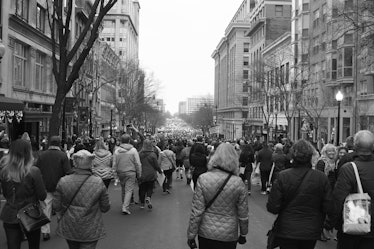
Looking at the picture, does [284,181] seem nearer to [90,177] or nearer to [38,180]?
[90,177]

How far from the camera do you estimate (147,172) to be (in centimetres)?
1271

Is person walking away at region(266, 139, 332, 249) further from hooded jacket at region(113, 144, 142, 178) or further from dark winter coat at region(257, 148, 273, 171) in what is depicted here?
dark winter coat at region(257, 148, 273, 171)

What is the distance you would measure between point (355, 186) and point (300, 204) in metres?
0.60

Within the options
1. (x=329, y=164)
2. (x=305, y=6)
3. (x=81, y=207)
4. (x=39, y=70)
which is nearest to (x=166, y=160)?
(x=329, y=164)

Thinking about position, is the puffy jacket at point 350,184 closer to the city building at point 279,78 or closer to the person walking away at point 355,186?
the person walking away at point 355,186

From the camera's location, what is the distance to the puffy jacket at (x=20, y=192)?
6.27 meters

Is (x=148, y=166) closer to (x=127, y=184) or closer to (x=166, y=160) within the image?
(x=127, y=184)

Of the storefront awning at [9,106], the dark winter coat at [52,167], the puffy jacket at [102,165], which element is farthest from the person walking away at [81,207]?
the storefront awning at [9,106]

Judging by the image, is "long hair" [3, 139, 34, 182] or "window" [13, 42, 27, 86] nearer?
"long hair" [3, 139, 34, 182]

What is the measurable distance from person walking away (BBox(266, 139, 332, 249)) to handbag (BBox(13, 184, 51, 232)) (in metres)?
3.01

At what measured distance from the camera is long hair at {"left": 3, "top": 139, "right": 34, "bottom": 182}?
6.25 meters

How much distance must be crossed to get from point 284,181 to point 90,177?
2359 millimetres

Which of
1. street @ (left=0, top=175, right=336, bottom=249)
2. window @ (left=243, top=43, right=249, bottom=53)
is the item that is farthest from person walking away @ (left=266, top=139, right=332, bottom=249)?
window @ (left=243, top=43, right=249, bottom=53)

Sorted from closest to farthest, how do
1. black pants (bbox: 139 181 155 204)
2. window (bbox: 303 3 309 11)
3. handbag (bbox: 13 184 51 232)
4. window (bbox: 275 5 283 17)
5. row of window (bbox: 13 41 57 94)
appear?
1. handbag (bbox: 13 184 51 232)
2. black pants (bbox: 139 181 155 204)
3. row of window (bbox: 13 41 57 94)
4. window (bbox: 303 3 309 11)
5. window (bbox: 275 5 283 17)
